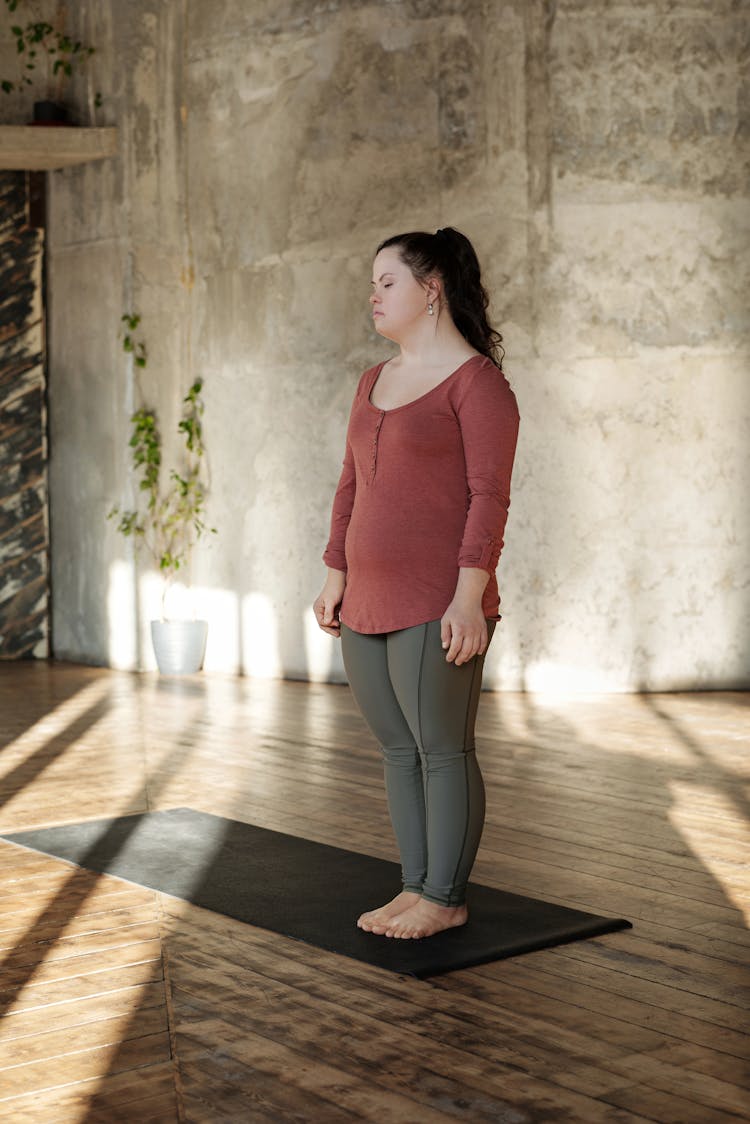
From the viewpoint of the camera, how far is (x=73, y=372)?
8328mm

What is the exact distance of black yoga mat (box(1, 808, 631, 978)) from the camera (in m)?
2.91

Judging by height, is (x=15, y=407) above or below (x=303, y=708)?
above

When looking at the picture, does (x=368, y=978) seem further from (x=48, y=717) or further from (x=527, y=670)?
(x=527, y=670)

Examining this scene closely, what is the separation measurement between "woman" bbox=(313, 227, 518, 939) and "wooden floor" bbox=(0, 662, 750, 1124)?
35 cm

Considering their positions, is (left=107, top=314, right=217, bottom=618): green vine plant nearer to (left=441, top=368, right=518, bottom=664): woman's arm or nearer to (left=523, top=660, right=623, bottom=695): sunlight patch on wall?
(left=523, top=660, right=623, bottom=695): sunlight patch on wall

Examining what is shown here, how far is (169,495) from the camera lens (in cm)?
792

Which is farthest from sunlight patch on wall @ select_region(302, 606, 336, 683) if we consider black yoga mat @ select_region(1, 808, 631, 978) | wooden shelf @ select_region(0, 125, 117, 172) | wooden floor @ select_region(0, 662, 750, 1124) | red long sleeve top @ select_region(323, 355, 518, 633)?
red long sleeve top @ select_region(323, 355, 518, 633)

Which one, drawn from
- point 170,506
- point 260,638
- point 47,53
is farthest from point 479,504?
point 47,53

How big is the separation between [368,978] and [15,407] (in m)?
6.43

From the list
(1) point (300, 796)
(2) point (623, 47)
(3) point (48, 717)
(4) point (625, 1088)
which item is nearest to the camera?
(4) point (625, 1088)

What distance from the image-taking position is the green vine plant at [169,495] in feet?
25.7

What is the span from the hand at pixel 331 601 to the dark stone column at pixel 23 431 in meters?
5.78

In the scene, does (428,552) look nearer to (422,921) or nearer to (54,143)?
(422,921)

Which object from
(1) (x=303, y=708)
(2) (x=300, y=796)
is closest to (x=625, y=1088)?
(2) (x=300, y=796)
